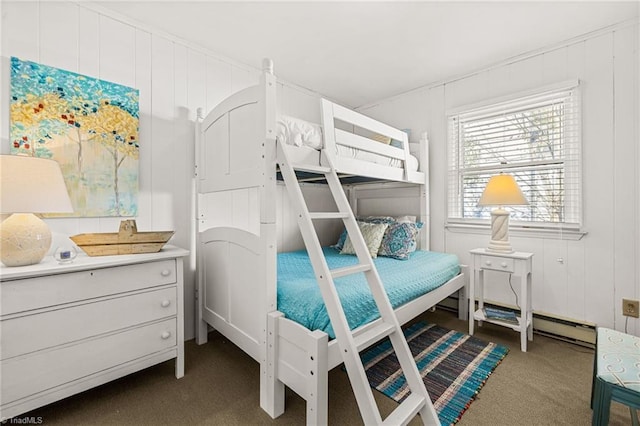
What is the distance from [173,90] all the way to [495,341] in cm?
335

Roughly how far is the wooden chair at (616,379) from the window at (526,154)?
4.44ft

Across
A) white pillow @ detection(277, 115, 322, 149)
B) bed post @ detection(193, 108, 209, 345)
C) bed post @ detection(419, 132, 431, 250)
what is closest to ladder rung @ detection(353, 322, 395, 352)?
white pillow @ detection(277, 115, 322, 149)

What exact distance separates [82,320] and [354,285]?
1469mm

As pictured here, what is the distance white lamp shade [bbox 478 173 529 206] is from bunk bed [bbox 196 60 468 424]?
26.4 inches

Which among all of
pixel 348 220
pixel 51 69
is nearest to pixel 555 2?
pixel 348 220

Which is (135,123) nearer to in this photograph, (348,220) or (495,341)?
(348,220)

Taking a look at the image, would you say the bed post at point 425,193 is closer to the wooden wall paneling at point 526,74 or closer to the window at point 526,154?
the window at point 526,154

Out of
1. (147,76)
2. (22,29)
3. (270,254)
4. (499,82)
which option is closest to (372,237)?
(270,254)

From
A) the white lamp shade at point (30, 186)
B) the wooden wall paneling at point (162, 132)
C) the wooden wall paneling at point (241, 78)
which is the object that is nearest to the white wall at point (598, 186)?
the wooden wall paneling at point (241, 78)

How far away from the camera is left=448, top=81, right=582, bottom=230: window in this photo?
2.43m

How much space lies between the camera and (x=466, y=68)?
112 inches

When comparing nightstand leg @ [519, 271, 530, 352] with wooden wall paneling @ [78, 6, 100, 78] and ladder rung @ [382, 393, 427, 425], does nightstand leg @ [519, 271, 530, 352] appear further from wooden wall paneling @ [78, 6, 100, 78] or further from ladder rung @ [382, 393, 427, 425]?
wooden wall paneling @ [78, 6, 100, 78]

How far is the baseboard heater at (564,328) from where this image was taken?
2307mm

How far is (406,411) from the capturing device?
1.26 meters
